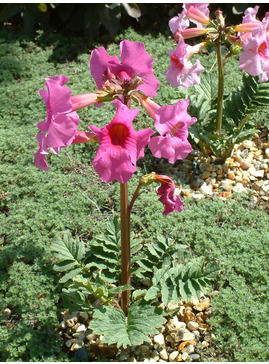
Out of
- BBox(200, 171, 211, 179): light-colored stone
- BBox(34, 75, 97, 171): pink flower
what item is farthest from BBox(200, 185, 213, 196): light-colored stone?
BBox(34, 75, 97, 171): pink flower

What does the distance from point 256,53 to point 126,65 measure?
0.88 meters

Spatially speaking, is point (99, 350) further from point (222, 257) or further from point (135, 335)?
point (222, 257)

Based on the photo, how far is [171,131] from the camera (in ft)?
5.76

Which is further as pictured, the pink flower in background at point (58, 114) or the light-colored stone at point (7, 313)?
the light-colored stone at point (7, 313)

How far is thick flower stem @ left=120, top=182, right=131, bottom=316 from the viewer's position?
2.02 metres

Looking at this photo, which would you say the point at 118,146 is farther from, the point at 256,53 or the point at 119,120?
the point at 256,53

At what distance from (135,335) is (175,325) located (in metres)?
0.53

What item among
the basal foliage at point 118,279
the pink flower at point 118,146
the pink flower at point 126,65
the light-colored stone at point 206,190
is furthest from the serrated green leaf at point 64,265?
the light-colored stone at point 206,190

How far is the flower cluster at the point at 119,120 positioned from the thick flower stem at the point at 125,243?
0.31 metres

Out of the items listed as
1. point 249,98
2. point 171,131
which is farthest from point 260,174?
point 171,131

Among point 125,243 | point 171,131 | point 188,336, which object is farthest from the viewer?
point 188,336

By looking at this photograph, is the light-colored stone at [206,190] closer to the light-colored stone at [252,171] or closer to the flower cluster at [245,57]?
the light-colored stone at [252,171]

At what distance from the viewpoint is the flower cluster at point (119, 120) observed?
164cm

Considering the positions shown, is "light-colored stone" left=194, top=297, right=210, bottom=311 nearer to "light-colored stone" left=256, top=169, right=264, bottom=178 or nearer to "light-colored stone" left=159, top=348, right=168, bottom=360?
"light-colored stone" left=159, top=348, right=168, bottom=360
